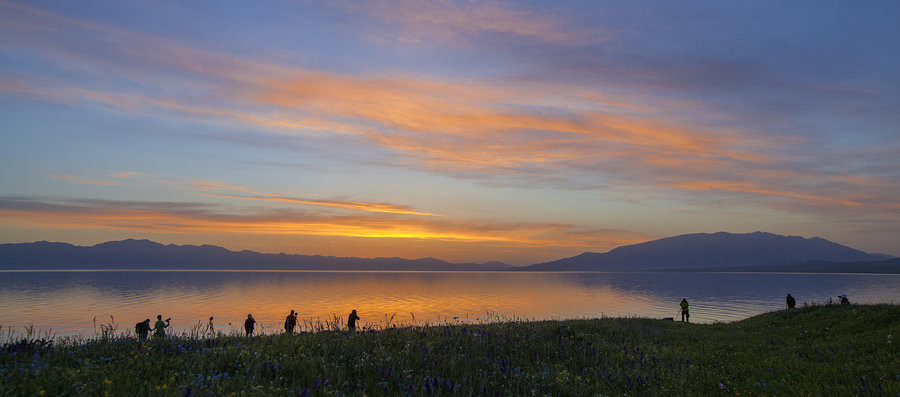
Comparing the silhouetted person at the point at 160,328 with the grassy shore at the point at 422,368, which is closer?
the grassy shore at the point at 422,368

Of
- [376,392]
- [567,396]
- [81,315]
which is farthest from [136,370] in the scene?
[81,315]

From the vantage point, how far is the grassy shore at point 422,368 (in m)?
6.34

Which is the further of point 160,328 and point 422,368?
point 160,328

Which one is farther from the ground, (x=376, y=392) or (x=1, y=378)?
(x=1, y=378)

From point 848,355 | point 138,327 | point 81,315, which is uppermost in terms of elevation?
point 848,355

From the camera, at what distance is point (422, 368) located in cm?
891

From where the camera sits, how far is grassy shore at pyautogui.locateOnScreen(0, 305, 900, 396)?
20.8 feet

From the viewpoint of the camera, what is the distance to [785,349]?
13.9 metres

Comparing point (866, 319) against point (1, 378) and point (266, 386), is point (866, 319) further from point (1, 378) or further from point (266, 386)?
point (1, 378)

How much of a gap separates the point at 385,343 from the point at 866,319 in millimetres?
20574

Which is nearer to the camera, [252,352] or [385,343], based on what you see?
[252,352]

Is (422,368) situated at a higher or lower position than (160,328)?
higher

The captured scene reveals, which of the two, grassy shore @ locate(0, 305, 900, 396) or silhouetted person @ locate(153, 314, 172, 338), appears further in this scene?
silhouetted person @ locate(153, 314, 172, 338)

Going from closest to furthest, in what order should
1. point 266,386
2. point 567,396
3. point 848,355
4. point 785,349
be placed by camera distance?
point 266,386, point 567,396, point 848,355, point 785,349
